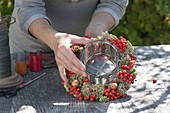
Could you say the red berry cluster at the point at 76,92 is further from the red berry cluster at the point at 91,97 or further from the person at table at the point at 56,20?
the person at table at the point at 56,20

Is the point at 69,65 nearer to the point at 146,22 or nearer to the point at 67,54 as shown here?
the point at 67,54

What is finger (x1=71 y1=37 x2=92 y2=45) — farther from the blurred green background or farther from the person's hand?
the blurred green background

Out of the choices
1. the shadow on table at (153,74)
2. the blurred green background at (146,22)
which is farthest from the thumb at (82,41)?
the blurred green background at (146,22)

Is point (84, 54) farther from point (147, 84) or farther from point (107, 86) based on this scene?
point (147, 84)

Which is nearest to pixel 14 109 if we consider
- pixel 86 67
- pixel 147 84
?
pixel 86 67

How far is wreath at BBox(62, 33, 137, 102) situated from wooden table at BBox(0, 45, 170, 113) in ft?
0.08

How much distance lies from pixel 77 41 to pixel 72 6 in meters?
0.43

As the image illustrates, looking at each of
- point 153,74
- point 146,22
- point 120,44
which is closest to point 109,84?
point 120,44

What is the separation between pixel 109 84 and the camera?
1.74m

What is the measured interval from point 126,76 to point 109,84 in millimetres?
80

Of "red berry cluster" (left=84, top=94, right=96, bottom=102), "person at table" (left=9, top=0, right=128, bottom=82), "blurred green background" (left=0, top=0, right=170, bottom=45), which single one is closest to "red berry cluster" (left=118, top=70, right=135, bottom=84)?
"red berry cluster" (left=84, top=94, right=96, bottom=102)

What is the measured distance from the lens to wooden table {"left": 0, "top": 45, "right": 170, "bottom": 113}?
66.0 inches

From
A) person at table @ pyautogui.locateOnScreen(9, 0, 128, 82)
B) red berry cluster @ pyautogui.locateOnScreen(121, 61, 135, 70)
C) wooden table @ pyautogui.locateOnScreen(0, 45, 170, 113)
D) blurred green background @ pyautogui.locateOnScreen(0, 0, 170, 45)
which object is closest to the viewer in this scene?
wooden table @ pyautogui.locateOnScreen(0, 45, 170, 113)

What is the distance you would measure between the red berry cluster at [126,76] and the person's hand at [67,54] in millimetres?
147
